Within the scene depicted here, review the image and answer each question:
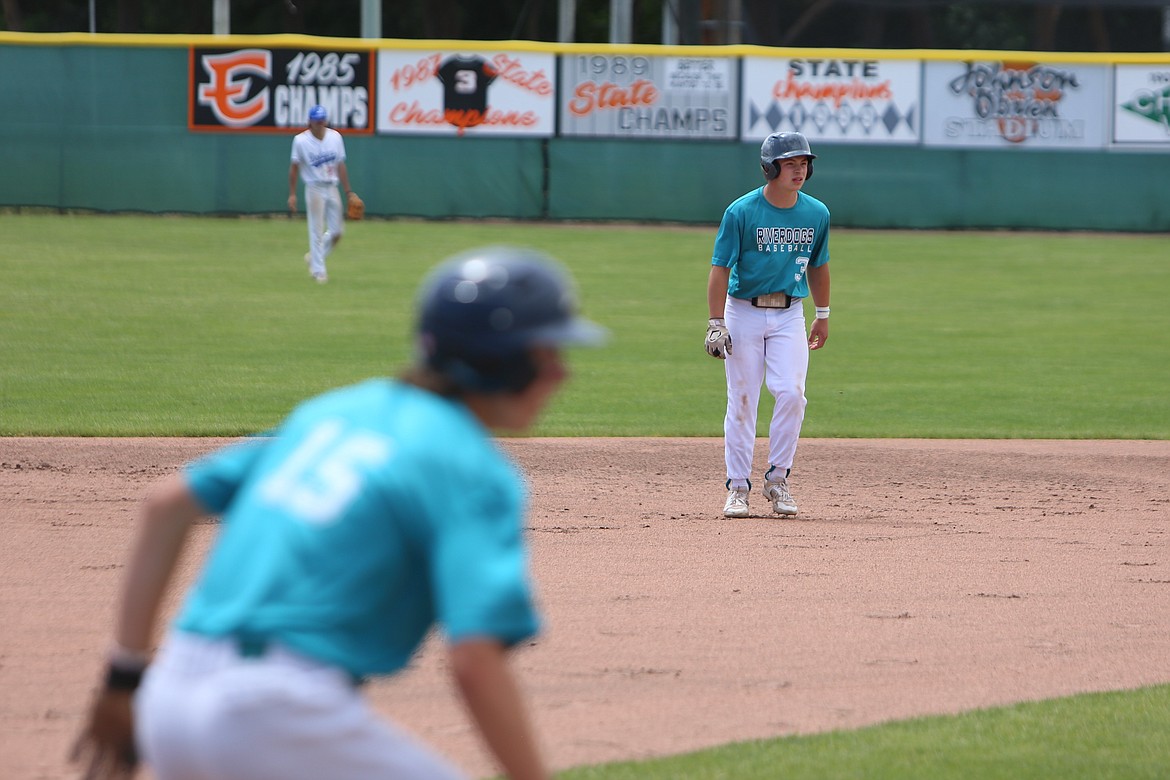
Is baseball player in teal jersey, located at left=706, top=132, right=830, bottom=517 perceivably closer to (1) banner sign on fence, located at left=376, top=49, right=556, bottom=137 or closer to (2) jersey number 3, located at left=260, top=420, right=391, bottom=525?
(2) jersey number 3, located at left=260, top=420, right=391, bottom=525

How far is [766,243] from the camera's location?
26.6 feet

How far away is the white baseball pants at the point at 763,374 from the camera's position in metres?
8.17

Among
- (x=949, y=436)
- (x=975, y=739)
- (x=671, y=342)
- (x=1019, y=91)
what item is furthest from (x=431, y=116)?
(x=975, y=739)

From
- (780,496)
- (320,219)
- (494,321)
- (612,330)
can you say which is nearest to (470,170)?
(320,219)

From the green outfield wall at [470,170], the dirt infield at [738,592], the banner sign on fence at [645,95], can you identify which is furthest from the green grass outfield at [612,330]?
the banner sign on fence at [645,95]

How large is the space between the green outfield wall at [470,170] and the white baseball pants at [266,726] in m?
27.0

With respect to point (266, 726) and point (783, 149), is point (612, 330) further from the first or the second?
point (266, 726)

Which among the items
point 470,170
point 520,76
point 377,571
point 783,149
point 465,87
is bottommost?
point 377,571

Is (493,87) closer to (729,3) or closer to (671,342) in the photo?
(729,3)

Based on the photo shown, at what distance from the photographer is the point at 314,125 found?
65.7 feet

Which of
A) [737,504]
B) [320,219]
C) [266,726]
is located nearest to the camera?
[266,726]

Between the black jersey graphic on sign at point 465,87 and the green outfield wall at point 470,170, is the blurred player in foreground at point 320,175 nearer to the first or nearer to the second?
the black jersey graphic on sign at point 465,87

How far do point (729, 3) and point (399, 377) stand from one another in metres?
30.5

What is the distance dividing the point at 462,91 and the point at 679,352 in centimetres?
1453
